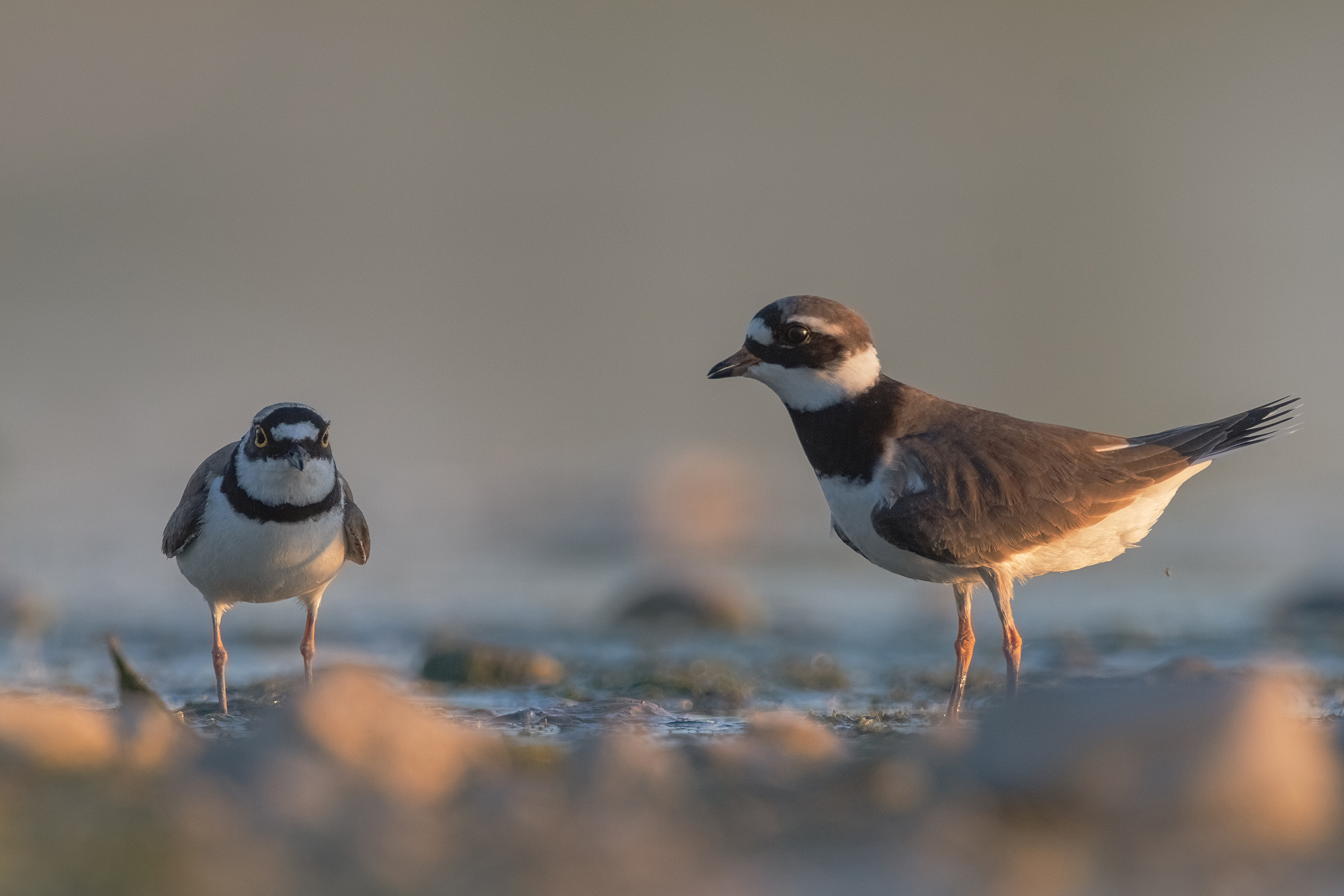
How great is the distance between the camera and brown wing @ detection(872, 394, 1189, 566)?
680 cm

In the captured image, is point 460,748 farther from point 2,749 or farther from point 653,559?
point 653,559

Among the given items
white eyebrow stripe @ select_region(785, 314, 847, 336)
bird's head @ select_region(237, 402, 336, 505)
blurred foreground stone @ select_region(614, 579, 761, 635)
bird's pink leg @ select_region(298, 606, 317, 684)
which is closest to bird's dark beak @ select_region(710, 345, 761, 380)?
white eyebrow stripe @ select_region(785, 314, 847, 336)

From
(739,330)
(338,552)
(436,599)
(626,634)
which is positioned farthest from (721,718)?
(739,330)

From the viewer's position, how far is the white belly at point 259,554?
6.91m

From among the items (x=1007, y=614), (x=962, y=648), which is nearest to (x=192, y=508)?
(x=962, y=648)

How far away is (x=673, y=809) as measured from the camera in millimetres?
4340

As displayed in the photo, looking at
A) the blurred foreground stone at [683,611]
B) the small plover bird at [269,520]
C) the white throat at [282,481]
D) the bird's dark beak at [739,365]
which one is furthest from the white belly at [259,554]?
the blurred foreground stone at [683,611]

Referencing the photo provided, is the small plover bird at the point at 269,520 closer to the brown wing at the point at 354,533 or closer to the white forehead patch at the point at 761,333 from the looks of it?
the brown wing at the point at 354,533

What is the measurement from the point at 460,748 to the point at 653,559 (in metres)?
9.68

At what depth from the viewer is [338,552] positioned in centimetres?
727

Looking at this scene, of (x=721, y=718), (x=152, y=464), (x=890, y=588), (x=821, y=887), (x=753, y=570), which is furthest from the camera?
(x=152, y=464)

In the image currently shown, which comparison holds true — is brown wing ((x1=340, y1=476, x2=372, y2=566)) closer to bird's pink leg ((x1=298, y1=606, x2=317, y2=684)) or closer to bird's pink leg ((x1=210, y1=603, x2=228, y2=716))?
bird's pink leg ((x1=298, y1=606, x2=317, y2=684))

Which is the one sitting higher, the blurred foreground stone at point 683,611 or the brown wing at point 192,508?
the brown wing at point 192,508

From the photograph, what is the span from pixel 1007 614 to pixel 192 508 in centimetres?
388
